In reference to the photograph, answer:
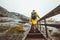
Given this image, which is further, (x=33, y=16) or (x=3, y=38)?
(x=3, y=38)

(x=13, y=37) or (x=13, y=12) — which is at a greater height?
(x=13, y=12)

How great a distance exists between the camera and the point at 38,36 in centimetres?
682

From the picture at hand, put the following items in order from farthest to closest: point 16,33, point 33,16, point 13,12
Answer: point 13,12 < point 16,33 < point 33,16

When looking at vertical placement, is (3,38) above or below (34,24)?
below

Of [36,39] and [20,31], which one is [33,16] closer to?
[36,39]

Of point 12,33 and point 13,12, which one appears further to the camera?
point 13,12

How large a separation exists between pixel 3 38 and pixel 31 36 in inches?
348

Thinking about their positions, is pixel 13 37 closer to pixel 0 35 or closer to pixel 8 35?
pixel 8 35

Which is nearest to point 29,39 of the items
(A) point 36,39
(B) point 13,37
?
(A) point 36,39

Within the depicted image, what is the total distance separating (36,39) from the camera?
21.1 ft

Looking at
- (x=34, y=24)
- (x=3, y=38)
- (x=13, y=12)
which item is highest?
(x=13, y=12)

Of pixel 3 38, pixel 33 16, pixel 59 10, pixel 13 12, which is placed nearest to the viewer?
pixel 59 10

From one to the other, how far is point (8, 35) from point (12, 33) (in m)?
0.73

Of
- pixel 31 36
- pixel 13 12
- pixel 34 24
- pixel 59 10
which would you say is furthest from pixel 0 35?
pixel 13 12
